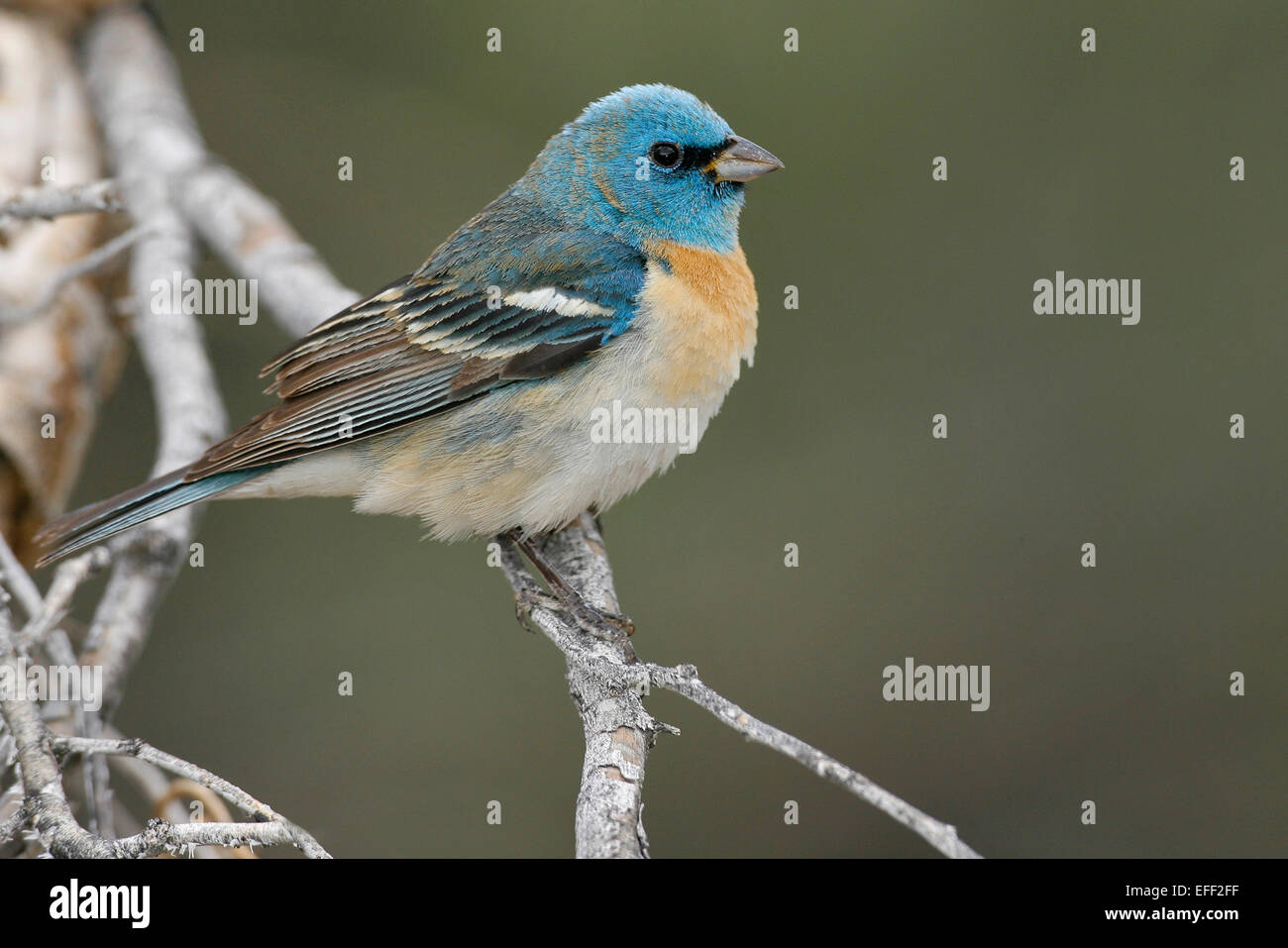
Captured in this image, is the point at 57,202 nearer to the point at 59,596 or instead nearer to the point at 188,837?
the point at 59,596

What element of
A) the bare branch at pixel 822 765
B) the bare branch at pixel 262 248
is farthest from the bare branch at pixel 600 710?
the bare branch at pixel 262 248

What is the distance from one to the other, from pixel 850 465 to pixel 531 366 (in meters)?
2.61

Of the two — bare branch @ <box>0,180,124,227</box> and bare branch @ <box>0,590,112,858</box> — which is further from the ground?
bare branch @ <box>0,180,124,227</box>

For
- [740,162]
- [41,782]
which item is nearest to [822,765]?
[41,782]

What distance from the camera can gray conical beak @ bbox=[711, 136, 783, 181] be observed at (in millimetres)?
4312

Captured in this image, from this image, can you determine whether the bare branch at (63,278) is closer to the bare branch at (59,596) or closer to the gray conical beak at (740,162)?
A: the bare branch at (59,596)

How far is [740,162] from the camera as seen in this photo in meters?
4.33

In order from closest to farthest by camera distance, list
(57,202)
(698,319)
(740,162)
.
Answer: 1. (57,202)
2. (698,319)
3. (740,162)

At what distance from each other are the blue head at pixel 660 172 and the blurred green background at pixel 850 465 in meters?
1.81

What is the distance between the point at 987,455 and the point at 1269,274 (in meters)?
1.72

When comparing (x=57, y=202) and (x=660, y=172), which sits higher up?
(x=660, y=172)

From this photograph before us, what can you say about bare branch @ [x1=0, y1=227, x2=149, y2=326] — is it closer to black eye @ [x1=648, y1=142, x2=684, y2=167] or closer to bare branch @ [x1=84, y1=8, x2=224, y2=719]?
bare branch @ [x1=84, y1=8, x2=224, y2=719]

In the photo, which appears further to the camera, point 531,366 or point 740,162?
point 740,162

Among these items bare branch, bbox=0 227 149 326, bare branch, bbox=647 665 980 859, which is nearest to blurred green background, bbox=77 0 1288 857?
bare branch, bbox=0 227 149 326
